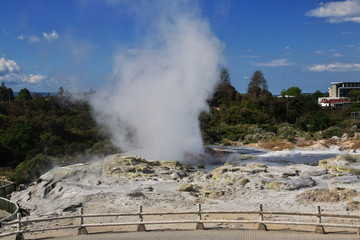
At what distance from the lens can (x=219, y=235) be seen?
9562 millimetres

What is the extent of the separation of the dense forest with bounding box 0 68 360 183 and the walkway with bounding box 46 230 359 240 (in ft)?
47.1

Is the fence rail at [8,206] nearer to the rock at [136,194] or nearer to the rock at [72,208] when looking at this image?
the rock at [72,208]

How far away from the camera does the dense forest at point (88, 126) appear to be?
27781 millimetres

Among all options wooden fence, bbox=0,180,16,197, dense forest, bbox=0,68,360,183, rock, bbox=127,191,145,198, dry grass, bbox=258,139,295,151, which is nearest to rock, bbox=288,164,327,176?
rock, bbox=127,191,145,198

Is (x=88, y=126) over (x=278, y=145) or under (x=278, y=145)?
over

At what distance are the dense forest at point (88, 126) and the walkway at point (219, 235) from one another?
14.4 meters

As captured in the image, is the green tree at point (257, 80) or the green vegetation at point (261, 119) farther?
the green tree at point (257, 80)

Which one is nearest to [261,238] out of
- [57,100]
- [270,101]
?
[57,100]

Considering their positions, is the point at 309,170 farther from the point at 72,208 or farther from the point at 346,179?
the point at 72,208

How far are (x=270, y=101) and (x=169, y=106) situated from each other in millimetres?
35465

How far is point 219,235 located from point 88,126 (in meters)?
29.4

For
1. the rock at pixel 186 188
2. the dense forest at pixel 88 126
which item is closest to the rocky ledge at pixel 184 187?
the rock at pixel 186 188

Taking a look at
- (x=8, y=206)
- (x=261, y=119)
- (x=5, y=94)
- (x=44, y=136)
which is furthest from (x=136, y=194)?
(x=5, y=94)

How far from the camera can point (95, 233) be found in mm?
10188
